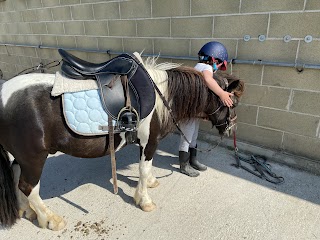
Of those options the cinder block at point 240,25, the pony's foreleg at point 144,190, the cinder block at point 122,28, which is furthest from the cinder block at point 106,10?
the pony's foreleg at point 144,190

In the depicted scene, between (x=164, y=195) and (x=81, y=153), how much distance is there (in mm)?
1020

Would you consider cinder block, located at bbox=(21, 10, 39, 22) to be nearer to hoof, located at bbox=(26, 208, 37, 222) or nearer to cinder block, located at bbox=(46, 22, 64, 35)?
cinder block, located at bbox=(46, 22, 64, 35)

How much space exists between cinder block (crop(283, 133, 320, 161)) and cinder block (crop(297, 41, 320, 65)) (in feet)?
2.92

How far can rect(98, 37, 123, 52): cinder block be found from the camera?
402cm

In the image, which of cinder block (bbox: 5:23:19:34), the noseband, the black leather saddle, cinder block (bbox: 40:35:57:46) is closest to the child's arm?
the noseband

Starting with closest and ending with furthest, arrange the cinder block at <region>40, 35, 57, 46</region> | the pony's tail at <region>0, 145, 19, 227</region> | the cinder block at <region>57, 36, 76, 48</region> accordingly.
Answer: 1. the pony's tail at <region>0, 145, 19, 227</region>
2. the cinder block at <region>57, 36, 76, 48</region>
3. the cinder block at <region>40, 35, 57, 46</region>

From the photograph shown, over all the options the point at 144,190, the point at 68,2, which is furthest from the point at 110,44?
the point at 144,190

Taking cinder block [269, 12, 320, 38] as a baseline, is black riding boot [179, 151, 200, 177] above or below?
below

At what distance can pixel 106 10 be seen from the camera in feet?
12.8

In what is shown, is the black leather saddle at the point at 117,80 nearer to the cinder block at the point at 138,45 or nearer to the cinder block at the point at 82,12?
the cinder block at the point at 138,45

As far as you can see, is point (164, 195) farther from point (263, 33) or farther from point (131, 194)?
point (263, 33)

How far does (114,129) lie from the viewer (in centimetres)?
179

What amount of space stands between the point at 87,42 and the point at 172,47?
6.53 ft

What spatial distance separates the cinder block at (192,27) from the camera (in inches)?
118
